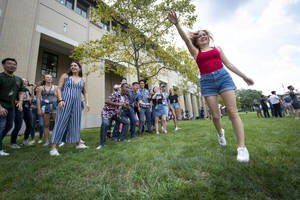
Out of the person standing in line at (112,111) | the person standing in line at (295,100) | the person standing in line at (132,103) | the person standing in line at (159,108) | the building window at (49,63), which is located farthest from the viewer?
the building window at (49,63)

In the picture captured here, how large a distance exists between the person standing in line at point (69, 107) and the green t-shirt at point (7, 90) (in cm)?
140

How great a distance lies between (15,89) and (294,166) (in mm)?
5738

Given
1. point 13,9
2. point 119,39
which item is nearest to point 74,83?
point 119,39

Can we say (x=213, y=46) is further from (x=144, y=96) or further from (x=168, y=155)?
(x=144, y=96)

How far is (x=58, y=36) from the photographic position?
11016 millimetres

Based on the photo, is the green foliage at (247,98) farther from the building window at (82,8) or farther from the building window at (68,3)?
the building window at (68,3)

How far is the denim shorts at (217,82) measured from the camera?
2.20 m

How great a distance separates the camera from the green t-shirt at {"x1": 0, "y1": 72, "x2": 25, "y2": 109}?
3.25 meters

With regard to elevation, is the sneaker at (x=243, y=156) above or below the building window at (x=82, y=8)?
below

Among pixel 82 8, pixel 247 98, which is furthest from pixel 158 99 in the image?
pixel 247 98

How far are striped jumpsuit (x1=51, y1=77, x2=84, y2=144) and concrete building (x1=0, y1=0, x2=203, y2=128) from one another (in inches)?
324

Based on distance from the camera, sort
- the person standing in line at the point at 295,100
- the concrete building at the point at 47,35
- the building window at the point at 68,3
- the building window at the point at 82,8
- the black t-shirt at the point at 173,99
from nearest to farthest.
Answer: the black t-shirt at the point at 173,99
the person standing in line at the point at 295,100
the concrete building at the point at 47,35
the building window at the point at 68,3
the building window at the point at 82,8

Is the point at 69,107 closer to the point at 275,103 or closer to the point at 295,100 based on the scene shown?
the point at 295,100

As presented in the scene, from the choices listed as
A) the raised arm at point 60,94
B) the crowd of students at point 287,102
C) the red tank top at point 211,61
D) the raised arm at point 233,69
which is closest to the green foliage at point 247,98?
the crowd of students at point 287,102
